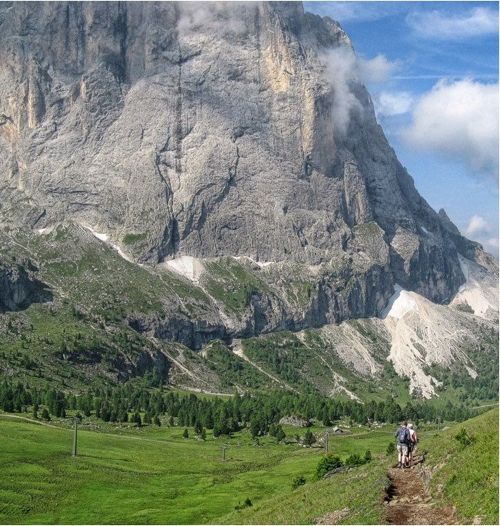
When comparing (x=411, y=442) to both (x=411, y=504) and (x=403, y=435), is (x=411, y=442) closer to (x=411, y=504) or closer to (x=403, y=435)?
(x=403, y=435)

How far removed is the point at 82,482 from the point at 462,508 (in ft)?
292

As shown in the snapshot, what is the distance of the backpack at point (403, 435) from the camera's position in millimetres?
65000

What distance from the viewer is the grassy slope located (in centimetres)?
4725

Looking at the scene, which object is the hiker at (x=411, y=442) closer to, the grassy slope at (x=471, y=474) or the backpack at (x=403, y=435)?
the backpack at (x=403, y=435)

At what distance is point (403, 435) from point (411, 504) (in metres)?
→ 10.9

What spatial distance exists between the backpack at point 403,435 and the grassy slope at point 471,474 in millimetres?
2470

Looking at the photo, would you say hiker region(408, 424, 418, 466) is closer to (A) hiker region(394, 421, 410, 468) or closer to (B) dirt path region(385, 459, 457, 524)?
(A) hiker region(394, 421, 410, 468)

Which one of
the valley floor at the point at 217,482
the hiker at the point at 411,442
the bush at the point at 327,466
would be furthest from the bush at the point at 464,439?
the bush at the point at 327,466

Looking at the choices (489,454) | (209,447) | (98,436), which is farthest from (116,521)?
(209,447)

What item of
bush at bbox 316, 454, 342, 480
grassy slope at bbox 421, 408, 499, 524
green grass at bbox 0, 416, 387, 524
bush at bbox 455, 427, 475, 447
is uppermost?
bush at bbox 455, 427, 475, 447

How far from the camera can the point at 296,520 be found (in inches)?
2375

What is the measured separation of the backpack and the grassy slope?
247 centimetres

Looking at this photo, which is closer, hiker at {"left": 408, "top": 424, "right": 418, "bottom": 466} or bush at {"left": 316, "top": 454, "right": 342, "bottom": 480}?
hiker at {"left": 408, "top": 424, "right": 418, "bottom": 466}

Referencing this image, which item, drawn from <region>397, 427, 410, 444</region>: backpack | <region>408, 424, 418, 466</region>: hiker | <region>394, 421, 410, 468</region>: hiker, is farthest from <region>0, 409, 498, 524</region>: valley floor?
<region>397, 427, 410, 444</region>: backpack
